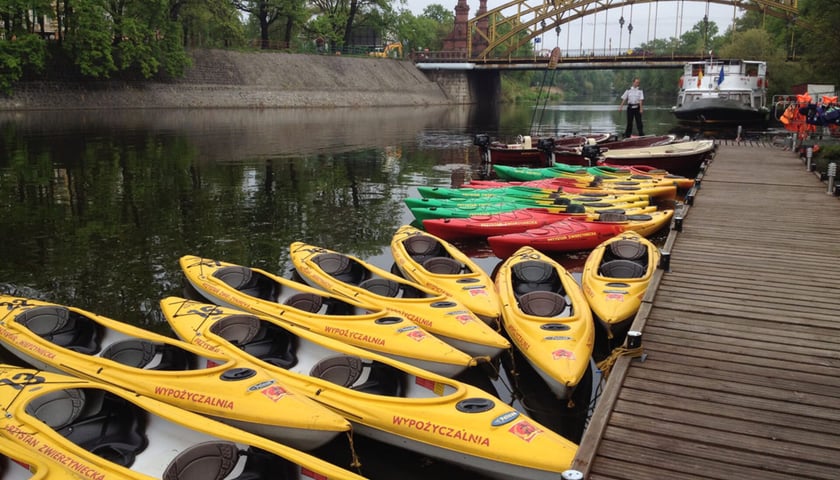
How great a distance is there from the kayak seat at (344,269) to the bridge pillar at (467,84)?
70977 millimetres

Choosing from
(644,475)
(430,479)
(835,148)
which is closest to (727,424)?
(644,475)

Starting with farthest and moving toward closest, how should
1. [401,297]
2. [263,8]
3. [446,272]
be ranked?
[263,8] → [446,272] → [401,297]

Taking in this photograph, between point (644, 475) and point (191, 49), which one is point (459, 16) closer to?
point (191, 49)

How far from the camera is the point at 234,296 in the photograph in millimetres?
8859

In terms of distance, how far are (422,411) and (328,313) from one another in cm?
302

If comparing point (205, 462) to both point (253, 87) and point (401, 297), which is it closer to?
point (401, 297)

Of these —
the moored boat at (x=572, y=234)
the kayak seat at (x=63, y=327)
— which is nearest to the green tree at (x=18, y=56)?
the kayak seat at (x=63, y=327)

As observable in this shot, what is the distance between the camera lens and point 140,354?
7.04 m

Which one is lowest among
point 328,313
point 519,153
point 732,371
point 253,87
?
point 328,313

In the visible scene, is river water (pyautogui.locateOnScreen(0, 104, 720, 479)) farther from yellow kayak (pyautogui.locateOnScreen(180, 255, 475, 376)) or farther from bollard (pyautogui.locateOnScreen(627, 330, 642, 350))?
bollard (pyautogui.locateOnScreen(627, 330, 642, 350))

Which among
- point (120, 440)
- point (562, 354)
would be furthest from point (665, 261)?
point (120, 440)

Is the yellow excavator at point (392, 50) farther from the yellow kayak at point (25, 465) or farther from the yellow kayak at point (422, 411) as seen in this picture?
the yellow kayak at point (25, 465)

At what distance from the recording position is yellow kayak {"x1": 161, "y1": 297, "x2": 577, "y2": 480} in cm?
529

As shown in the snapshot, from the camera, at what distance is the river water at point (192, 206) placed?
1024 cm
